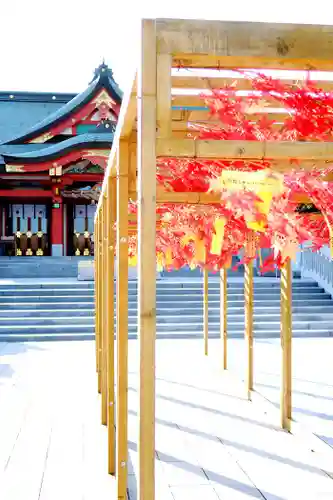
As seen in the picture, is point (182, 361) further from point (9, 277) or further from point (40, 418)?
point (9, 277)

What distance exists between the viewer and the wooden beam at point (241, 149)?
2088 millimetres

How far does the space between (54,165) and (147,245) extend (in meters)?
17.1

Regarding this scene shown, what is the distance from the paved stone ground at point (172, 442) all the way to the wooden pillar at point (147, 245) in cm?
198

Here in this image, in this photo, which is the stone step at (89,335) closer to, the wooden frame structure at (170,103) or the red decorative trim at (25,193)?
the red decorative trim at (25,193)

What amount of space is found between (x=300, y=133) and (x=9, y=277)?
49.6 feet

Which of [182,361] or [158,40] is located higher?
[158,40]

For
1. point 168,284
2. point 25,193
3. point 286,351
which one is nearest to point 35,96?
point 25,193

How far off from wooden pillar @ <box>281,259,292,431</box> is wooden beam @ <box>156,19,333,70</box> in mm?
3600

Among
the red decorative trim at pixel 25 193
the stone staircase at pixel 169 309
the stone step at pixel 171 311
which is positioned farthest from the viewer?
the red decorative trim at pixel 25 193

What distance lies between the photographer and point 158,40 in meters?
2.03

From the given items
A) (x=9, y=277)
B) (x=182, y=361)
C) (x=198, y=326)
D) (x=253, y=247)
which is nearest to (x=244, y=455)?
(x=253, y=247)

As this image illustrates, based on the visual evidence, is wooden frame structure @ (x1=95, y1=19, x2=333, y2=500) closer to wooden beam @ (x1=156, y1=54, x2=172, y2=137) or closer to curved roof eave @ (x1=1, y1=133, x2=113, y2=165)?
wooden beam @ (x1=156, y1=54, x2=172, y2=137)

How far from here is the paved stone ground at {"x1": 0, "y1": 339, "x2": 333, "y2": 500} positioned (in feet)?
13.1

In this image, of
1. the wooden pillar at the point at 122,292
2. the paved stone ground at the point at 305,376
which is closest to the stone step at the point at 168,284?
the paved stone ground at the point at 305,376
